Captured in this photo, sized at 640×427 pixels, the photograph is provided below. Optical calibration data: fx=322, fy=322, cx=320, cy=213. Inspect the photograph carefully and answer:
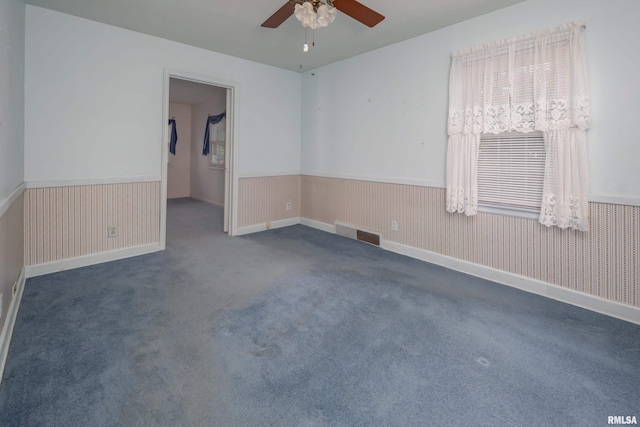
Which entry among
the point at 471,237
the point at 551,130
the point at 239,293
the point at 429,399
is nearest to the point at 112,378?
the point at 239,293

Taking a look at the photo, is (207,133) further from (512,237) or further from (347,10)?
(512,237)

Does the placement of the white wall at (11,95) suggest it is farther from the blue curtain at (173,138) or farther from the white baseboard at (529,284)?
the blue curtain at (173,138)

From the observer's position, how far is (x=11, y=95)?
2215mm

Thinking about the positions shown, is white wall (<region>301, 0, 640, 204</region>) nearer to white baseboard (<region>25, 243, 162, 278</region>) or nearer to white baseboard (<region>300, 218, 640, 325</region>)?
white baseboard (<region>300, 218, 640, 325</region>)

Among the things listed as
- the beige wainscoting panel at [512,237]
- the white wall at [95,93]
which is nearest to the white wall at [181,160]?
the white wall at [95,93]

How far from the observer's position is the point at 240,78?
14.1ft

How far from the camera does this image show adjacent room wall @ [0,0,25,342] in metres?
1.85

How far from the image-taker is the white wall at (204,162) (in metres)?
6.84

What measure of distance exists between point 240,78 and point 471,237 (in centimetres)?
345

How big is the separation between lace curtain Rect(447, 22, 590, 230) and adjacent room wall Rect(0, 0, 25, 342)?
335 centimetres

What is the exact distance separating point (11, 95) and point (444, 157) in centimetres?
354

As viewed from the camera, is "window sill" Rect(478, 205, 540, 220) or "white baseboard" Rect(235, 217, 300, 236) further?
"white baseboard" Rect(235, 217, 300, 236)

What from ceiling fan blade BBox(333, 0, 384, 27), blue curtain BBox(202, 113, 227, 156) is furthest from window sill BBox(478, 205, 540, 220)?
blue curtain BBox(202, 113, 227, 156)

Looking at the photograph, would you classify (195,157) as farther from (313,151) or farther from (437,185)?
(437,185)
